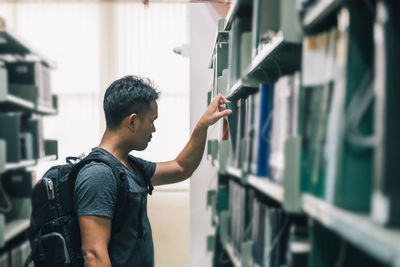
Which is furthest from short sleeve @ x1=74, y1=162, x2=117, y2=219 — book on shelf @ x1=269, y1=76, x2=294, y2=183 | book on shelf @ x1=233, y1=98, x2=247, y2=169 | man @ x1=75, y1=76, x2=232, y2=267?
book on shelf @ x1=269, y1=76, x2=294, y2=183

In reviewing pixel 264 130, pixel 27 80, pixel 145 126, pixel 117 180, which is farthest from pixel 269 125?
pixel 27 80

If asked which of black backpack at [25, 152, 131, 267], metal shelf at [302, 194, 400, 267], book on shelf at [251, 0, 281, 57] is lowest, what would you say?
black backpack at [25, 152, 131, 267]

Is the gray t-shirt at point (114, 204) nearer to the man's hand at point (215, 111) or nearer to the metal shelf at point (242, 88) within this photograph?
the man's hand at point (215, 111)

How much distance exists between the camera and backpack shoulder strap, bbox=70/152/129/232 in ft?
5.09

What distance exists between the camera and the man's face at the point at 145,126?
179 centimetres

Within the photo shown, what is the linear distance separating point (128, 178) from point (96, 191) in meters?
0.23

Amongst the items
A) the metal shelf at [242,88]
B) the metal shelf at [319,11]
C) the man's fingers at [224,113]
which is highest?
the metal shelf at [319,11]

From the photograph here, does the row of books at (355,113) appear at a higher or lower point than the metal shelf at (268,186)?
higher

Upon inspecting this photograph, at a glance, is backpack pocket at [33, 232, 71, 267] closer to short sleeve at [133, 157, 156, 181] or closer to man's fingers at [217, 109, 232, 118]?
short sleeve at [133, 157, 156, 181]

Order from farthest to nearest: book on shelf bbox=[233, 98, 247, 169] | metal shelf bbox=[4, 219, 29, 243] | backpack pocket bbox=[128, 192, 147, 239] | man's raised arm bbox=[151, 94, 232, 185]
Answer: metal shelf bbox=[4, 219, 29, 243], man's raised arm bbox=[151, 94, 232, 185], backpack pocket bbox=[128, 192, 147, 239], book on shelf bbox=[233, 98, 247, 169]

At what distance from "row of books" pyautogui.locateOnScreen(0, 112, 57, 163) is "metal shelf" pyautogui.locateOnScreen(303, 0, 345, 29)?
2310 millimetres

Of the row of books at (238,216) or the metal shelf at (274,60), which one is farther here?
the row of books at (238,216)

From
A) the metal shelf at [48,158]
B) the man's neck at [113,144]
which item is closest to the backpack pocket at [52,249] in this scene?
the man's neck at [113,144]

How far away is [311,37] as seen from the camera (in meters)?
0.78
